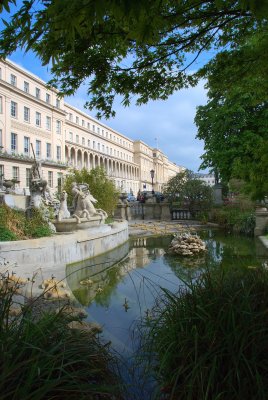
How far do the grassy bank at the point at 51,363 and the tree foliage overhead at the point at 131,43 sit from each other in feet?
6.36

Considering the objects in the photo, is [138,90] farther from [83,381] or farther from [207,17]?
[83,381]

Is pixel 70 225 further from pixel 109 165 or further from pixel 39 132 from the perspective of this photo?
pixel 109 165

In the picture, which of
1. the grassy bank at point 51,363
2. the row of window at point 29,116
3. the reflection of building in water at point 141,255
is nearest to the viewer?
the grassy bank at point 51,363

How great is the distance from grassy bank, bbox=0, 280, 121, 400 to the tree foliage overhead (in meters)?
1.94

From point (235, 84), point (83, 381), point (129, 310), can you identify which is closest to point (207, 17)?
point (235, 84)

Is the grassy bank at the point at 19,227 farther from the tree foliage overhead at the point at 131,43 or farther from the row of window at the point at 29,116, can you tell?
the row of window at the point at 29,116

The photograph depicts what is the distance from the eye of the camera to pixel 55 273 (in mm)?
7574

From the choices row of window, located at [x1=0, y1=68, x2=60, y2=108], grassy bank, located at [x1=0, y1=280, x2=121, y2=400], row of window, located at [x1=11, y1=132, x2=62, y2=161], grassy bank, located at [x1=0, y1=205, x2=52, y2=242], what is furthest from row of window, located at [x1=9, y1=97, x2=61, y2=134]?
grassy bank, located at [x1=0, y1=280, x2=121, y2=400]

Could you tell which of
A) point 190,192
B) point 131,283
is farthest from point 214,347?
point 190,192

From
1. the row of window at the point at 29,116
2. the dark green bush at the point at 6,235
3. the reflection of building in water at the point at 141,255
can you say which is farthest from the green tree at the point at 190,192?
the row of window at the point at 29,116

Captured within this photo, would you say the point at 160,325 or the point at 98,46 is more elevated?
the point at 98,46

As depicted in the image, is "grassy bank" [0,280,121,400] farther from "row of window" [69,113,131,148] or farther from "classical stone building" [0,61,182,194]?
"row of window" [69,113,131,148]

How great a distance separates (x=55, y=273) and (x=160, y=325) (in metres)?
4.64

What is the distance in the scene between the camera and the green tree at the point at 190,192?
25000 mm
